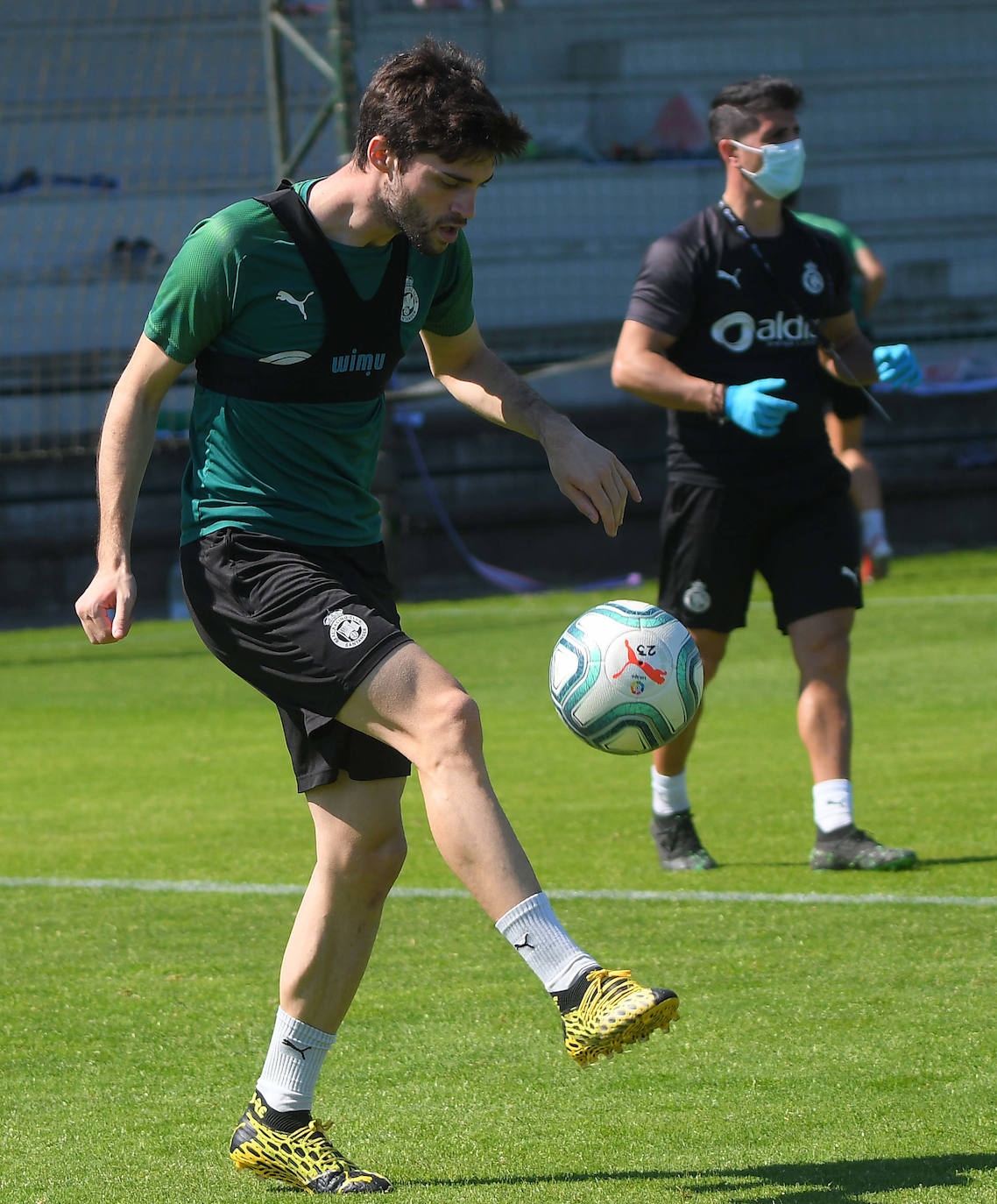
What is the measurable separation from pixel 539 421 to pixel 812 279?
2673 millimetres

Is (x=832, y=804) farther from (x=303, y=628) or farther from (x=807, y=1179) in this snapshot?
(x=303, y=628)

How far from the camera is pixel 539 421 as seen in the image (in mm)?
3736

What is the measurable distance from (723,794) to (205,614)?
13.3 ft

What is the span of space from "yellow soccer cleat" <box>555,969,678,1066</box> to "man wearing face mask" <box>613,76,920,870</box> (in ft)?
10.0

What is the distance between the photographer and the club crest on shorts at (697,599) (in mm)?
6055

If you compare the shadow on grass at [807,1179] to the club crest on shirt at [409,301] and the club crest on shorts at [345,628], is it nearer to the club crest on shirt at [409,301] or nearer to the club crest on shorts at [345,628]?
the club crest on shorts at [345,628]

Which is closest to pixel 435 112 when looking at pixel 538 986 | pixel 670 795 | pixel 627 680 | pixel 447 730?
pixel 447 730

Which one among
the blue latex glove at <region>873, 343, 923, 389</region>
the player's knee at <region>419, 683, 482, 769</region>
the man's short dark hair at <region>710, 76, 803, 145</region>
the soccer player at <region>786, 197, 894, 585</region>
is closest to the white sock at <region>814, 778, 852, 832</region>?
the soccer player at <region>786, 197, 894, 585</region>

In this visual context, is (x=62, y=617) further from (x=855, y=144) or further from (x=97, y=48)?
(x=855, y=144)

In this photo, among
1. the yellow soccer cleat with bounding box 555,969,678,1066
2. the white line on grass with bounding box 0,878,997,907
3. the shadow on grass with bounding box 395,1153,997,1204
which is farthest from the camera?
the white line on grass with bounding box 0,878,997,907

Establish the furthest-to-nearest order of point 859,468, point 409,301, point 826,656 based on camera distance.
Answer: point 859,468 → point 826,656 → point 409,301

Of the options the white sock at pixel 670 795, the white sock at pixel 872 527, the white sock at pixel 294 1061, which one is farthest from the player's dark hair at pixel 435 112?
the white sock at pixel 872 527

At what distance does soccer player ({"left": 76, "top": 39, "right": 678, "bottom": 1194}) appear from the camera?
3.32m

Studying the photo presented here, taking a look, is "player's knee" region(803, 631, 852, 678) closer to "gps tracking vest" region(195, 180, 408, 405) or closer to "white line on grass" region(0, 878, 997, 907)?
"white line on grass" region(0, 878, 997, 907)
